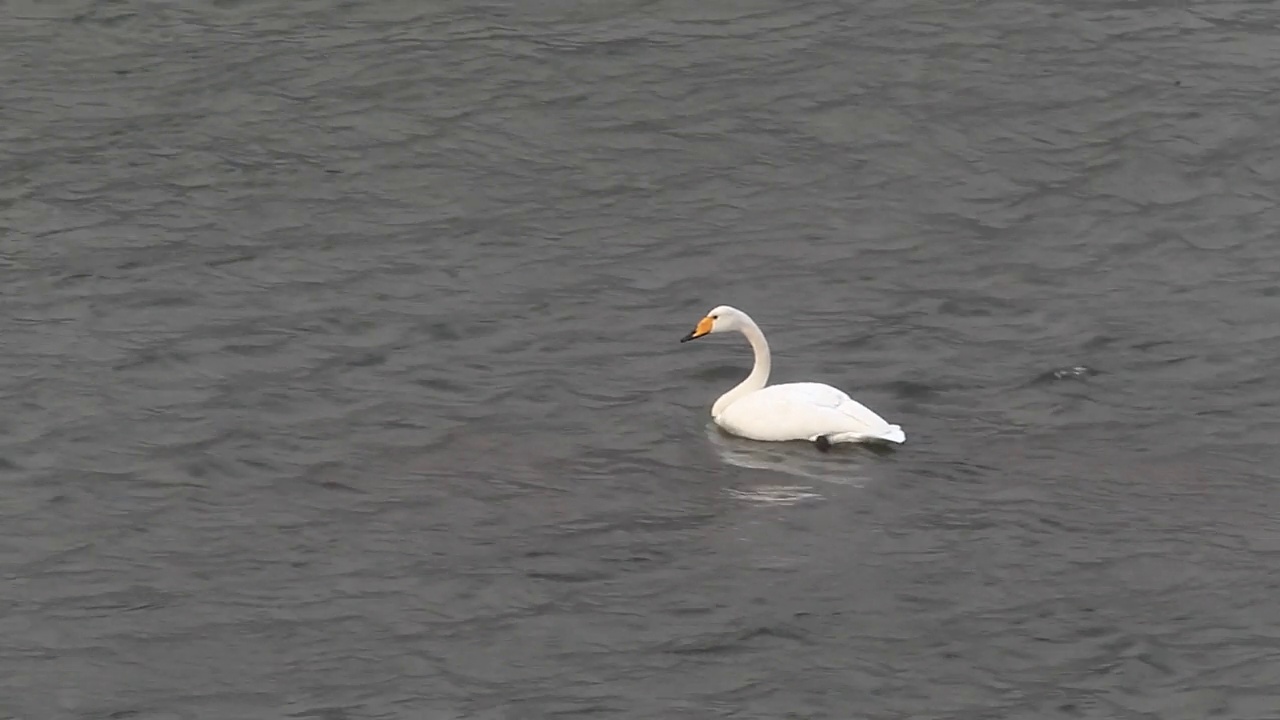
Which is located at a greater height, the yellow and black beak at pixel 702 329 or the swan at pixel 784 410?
the yellow and black beak at pixel 702 329

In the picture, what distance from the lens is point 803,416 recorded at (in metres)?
18.5

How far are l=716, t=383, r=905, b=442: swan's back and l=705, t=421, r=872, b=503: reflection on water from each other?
0.09 m

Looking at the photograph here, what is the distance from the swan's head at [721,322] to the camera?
19484 millimetres

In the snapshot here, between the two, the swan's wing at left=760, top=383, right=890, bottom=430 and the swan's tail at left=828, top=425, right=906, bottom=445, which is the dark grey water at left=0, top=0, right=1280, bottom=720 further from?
the swan's wing at left=760, top=383, right=890, bottom=430

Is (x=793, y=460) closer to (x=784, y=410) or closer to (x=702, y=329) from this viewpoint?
(x=784, y=410)

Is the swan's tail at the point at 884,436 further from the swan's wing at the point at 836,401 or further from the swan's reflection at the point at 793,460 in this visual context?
the swan's reflection at the point at 793,460

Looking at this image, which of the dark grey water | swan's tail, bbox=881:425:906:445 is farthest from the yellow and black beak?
swan's tail, bbox=881:425:906:445

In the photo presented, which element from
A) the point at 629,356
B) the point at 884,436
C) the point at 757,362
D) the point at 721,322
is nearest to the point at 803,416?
the point at 884,436

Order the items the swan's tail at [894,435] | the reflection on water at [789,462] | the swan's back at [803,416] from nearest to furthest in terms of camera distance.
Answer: the reflection on water at [789,462], the swan's tail at [894,435], the swan's back at [803,416]

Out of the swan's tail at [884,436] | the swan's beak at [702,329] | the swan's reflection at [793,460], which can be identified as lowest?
the swan's reflection at [793,460]

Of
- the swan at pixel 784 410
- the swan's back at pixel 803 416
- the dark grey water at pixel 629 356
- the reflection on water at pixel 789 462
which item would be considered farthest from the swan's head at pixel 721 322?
the reflection on water at pixel 789 462

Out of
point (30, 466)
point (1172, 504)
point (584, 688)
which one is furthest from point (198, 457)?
point (1172, 504)

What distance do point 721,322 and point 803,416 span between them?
143cm

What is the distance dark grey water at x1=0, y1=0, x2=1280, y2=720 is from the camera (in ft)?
50.4
